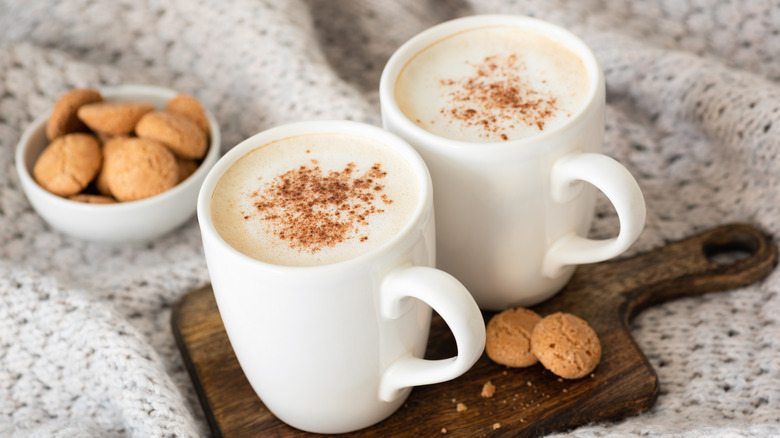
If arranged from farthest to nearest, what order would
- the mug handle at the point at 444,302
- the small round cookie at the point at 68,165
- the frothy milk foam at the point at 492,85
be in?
the small round cookie at the point at 68,165 → the frothy milk foam at the point at 492,85 → the mug handle at the point at 444,302

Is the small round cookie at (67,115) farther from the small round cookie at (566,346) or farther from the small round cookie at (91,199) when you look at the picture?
the small round cookie at (566,346)

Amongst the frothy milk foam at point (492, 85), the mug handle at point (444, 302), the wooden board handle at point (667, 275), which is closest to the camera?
the mug handle at point (444, 302)

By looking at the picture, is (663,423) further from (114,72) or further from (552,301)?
(114,72)

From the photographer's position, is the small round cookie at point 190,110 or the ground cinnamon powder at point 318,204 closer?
the ground cinnamon powder at point 318,204

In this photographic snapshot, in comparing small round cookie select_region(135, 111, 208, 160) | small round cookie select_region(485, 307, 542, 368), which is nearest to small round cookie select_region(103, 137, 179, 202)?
small round cookie select_region(135, 111, 208, 160)

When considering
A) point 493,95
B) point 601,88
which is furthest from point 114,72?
point 601,88

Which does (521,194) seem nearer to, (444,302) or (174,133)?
(444,302)

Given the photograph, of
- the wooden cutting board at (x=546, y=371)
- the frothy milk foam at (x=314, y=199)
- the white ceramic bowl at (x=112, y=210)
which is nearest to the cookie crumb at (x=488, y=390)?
the wooden cutting board at (x=546, y=371)

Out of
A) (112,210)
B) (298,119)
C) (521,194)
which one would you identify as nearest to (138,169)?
(112,210)
